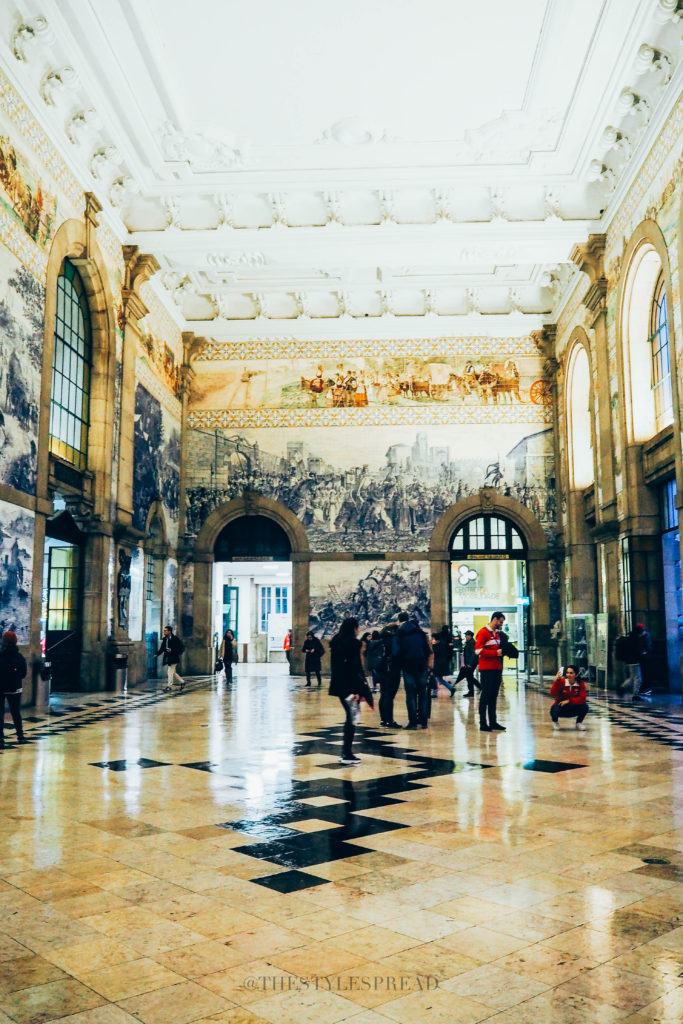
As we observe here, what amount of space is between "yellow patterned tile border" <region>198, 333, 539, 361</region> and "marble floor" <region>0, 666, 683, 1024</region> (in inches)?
744

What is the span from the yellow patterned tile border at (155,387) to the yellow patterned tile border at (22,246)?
20.4ft

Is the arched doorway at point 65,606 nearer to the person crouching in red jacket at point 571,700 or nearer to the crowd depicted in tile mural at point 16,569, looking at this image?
the crowd depicted in tile mural at point 16,569

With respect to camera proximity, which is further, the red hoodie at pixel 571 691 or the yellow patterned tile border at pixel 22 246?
the yellow patterned tile border at pixel 22 246

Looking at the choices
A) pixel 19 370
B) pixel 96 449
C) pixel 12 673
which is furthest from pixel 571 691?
pixel 96 449

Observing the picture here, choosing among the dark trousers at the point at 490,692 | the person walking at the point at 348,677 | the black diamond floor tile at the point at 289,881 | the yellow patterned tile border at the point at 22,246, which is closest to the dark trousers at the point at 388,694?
the dark trousers at the point at 490,692

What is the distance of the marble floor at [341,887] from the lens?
10.3 ft

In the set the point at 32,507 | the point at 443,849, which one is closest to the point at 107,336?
the point at 32,507

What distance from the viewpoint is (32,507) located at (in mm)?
14508

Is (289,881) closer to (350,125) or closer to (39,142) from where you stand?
(39,142)

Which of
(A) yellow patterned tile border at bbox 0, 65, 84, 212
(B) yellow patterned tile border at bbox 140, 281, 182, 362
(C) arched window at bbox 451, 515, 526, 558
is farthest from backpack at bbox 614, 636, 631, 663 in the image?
(B) yellow patterned tile border at bbox 140, 281, 182, 362

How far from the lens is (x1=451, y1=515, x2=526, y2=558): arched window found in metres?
26.2

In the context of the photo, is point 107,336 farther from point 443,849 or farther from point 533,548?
point 443,849

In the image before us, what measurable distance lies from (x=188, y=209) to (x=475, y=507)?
11.7m

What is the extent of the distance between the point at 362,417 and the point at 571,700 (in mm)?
15825
